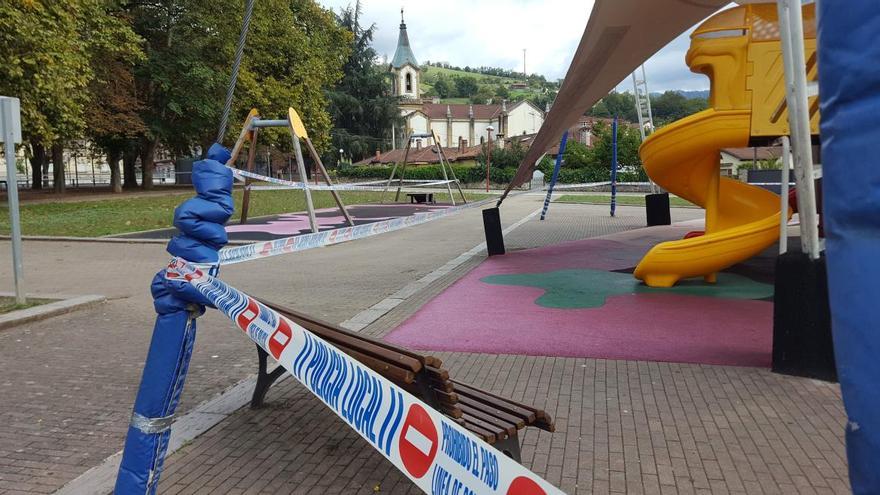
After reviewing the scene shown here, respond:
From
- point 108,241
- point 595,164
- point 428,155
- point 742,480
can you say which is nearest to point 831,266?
point 742,480

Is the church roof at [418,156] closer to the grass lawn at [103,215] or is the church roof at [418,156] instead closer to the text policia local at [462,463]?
the grass lawn at [103,215]

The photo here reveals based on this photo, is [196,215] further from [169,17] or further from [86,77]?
[169,17]

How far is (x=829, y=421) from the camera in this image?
4.07 m

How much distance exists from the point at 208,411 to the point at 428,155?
2633 inches

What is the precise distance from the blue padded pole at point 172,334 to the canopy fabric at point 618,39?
4.81 meters

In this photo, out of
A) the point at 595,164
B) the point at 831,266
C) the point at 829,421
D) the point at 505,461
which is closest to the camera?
the point at 831,266

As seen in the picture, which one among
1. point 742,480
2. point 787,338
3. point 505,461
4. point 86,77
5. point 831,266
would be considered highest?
point 86,77

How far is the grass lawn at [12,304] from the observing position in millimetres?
7297

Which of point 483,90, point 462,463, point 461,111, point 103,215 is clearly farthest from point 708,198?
point 483,90

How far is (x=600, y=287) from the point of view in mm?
8617

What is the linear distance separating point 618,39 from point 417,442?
6.44 meters

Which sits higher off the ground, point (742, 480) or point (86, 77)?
point (86, 77)

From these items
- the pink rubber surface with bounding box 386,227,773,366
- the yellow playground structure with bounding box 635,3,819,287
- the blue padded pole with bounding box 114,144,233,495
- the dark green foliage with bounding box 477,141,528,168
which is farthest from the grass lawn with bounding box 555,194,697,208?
the blue padded pole with bounding box 114,144,233,495

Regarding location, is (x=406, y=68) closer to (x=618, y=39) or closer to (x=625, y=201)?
(x=625, y=201)
